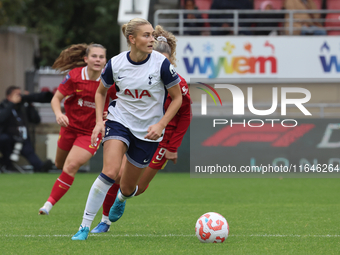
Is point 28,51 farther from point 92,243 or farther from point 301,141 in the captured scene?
point 92,243

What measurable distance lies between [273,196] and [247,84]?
631 centimetres

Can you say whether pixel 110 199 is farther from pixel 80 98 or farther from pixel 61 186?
pixel 80 98

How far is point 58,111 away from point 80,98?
484 millimetres

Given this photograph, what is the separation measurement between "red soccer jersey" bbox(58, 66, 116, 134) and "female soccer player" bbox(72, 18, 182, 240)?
6.51 feet

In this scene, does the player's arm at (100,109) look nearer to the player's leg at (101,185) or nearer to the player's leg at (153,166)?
the player's leg at (101,185)

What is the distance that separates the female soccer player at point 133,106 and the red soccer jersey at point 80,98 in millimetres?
1983

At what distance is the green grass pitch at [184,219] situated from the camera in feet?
16.2

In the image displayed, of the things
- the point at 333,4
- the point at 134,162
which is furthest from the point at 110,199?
the point at 333,4

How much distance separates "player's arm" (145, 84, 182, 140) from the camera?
5.09 m

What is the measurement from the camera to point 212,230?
511 cm

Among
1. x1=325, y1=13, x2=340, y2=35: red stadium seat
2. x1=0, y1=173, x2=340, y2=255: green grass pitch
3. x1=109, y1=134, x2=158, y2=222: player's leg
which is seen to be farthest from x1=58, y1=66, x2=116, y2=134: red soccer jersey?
x1=325, y1=13, x2=340, y2=35: red stadium seat

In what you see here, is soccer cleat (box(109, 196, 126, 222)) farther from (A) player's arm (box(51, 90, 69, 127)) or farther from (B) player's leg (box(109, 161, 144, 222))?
(A) player's arm (box(51, 90, 69, 127))

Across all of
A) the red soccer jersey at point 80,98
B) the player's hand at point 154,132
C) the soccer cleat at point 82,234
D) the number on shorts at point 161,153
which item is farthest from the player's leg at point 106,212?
the red soccer jersey at point 80,98

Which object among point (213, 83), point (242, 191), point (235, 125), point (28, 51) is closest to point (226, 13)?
point (213, 83)
